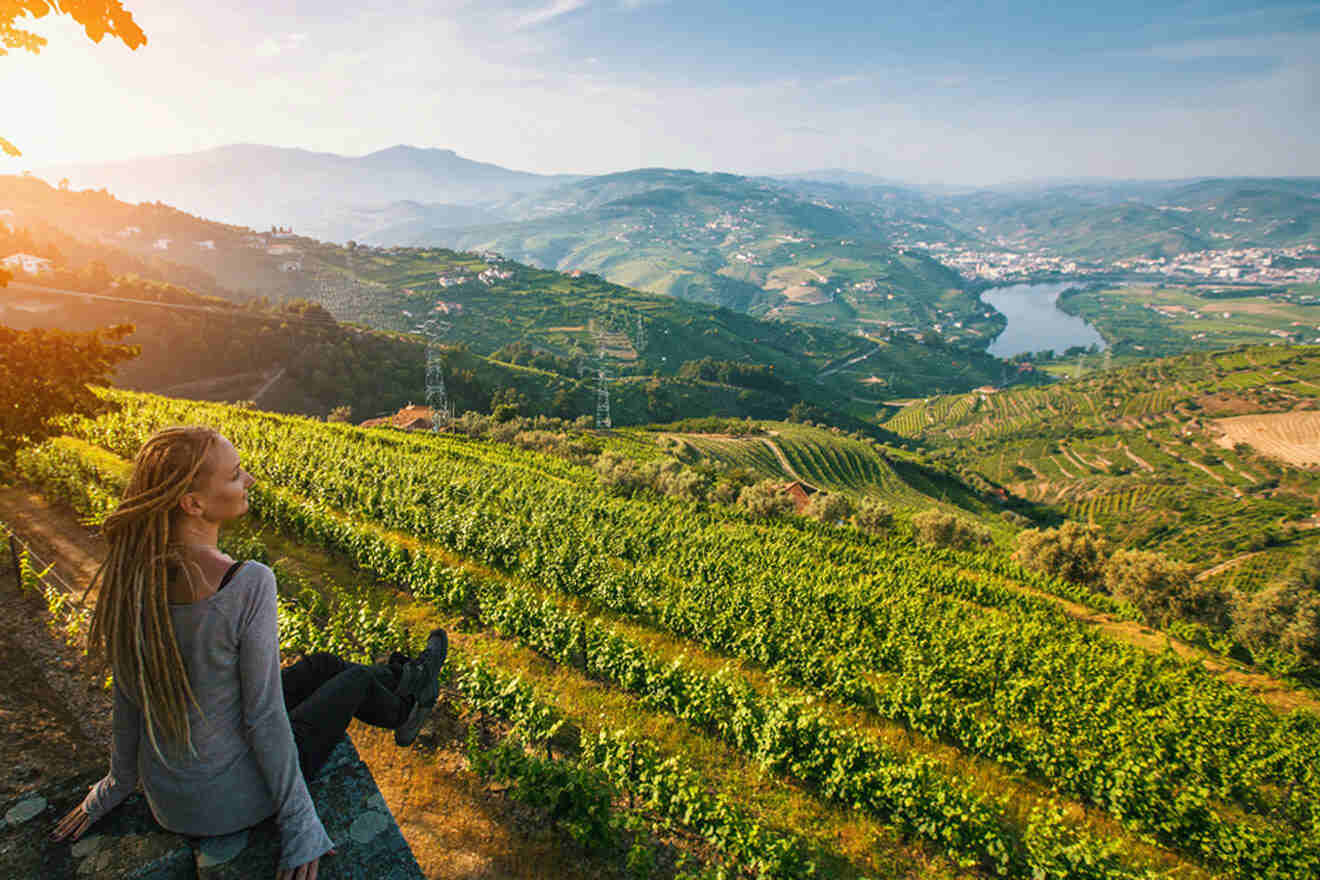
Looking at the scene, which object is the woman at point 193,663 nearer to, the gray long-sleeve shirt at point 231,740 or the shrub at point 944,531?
the gray long-sleeve shirt at point 231,740

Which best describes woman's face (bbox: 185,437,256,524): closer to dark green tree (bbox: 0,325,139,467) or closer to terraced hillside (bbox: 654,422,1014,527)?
dark green tree (bbox: 0,325,139,467)

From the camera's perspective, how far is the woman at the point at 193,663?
3.37 m

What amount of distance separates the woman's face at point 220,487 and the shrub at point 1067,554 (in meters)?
41.3

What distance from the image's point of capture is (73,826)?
4.02 m

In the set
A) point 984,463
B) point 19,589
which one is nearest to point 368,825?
point 19,589

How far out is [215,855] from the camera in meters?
3.72

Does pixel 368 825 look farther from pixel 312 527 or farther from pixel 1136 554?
pixel 1136 554

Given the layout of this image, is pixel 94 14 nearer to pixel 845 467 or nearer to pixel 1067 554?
pixel 1067 554

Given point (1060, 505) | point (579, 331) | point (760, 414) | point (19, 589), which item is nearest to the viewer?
point (19, 589)

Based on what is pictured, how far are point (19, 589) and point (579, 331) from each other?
18791cm

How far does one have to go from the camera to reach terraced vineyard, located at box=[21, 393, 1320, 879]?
26.9 feet

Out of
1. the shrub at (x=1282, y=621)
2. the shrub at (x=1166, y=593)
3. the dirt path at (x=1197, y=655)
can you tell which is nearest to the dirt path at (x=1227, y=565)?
the shrub at (x=1282, y=621)

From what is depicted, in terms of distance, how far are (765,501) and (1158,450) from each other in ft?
506

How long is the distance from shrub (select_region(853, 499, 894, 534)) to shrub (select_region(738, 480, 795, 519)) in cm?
606
